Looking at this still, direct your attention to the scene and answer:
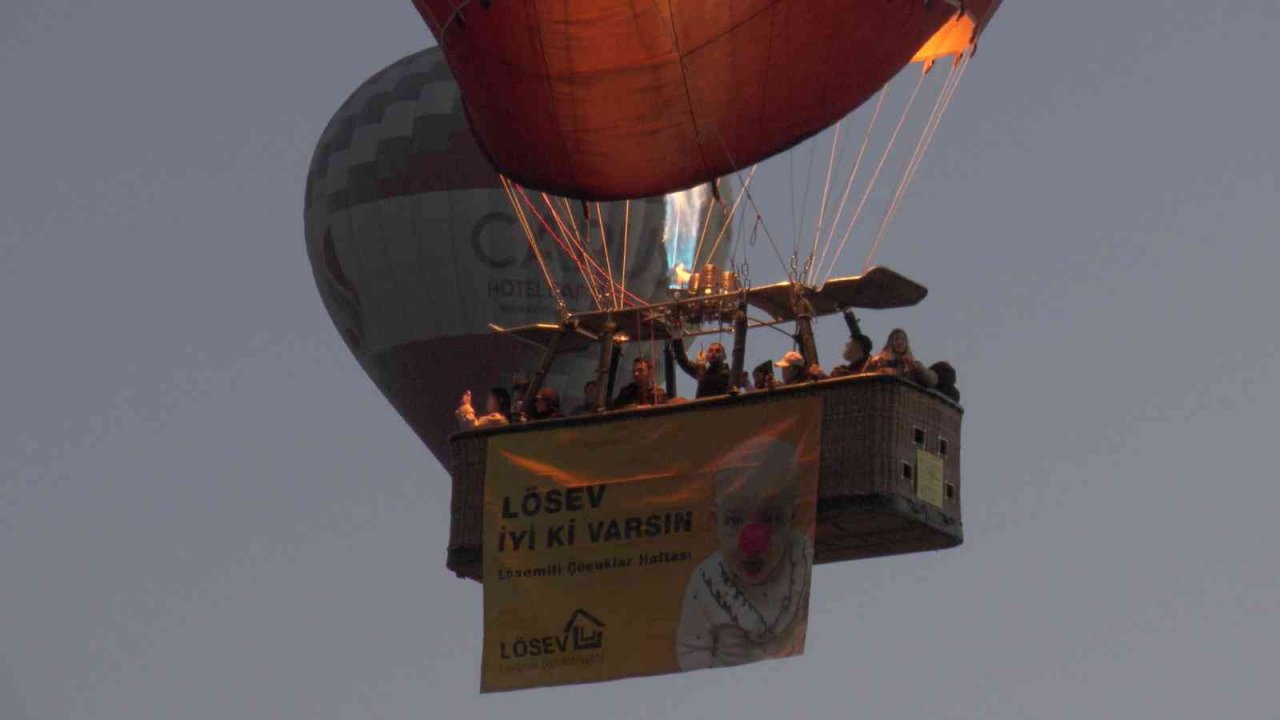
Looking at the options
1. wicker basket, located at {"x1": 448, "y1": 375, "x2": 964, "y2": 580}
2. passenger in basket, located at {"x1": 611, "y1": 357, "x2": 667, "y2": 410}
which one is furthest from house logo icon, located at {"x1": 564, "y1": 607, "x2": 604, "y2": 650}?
passenger in basket, located at {"x1": 611, "y1": 357, "x2": 667, "y2": 410}

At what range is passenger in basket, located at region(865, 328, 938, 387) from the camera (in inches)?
957

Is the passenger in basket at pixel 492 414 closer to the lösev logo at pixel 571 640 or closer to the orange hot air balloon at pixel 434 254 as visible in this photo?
the lösev logo at pixel 571 640

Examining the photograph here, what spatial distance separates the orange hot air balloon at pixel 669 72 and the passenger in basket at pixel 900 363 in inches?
78.9

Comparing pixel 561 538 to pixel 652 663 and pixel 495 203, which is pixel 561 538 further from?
pixel 495 203

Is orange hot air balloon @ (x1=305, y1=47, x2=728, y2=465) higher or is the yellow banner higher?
orange hot air balloon @ (x1=305, y1=47, x2=728, y2=465)

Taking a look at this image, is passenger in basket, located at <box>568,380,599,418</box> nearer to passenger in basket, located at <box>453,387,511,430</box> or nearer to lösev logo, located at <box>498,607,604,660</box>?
passenger in basket, located at <box>453,387,511,430</box>

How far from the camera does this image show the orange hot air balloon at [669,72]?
83.7ft

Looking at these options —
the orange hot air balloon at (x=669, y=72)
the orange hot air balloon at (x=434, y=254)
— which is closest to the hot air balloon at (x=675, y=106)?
the orange hot air balloon at (x=669, y=72)

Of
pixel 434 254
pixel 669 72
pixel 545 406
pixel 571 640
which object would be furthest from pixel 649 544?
pixel 434 254

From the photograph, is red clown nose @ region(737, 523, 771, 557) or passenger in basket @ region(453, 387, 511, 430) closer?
red clown nose @ region(737, 523, 771, 557)

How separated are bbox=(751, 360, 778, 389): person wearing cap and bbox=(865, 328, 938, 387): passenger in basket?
2.12ft

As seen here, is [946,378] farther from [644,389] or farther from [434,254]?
[434,254]

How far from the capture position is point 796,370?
2481 centimetres

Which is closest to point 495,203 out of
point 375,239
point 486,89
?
point 375,239
